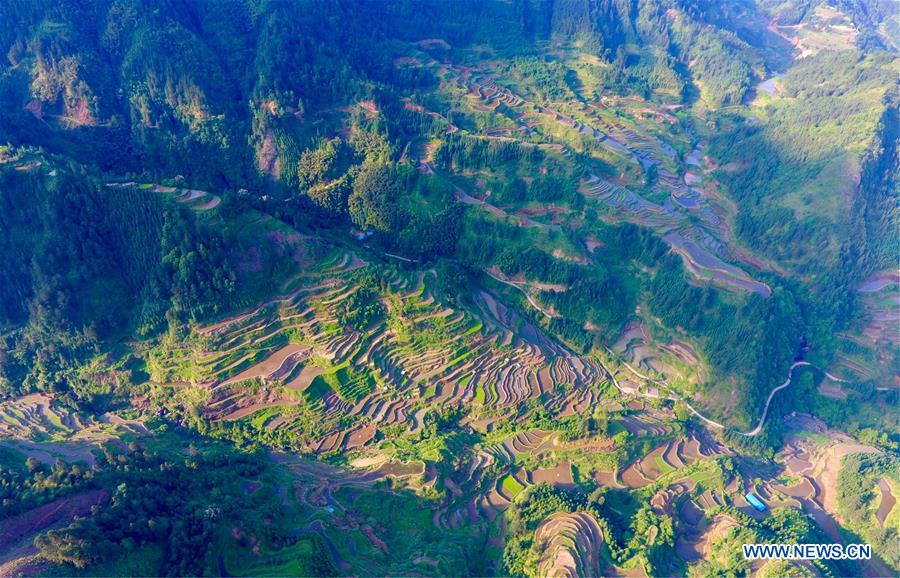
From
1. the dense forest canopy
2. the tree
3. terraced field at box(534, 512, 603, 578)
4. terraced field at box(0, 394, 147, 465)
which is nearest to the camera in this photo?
terraced field at box(534, 512, 603, 578)

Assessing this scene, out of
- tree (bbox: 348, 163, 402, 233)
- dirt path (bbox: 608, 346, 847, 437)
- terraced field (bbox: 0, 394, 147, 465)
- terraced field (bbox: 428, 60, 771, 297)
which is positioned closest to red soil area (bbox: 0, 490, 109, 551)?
terraced field (bbox: 0, 394, 147, 465)

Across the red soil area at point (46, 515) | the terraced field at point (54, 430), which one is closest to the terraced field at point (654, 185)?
the terraced field at point (54, 430)

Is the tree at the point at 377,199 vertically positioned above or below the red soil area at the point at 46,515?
above

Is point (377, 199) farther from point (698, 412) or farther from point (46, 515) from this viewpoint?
point (46, 515)

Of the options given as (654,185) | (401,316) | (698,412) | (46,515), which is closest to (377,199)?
(401,316)

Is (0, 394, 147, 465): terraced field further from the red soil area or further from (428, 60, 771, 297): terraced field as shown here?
(428, 60, 771, 297): terraced field

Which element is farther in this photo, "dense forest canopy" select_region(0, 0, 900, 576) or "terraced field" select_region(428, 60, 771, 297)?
"terraced field" select_region(428, 60, 771, 297)

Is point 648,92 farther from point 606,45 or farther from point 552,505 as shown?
point 552,505

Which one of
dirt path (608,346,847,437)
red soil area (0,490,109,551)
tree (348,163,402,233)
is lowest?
dirt path (608,346,847,437)

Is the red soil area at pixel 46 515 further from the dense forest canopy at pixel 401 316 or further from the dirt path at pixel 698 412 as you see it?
the dirt path at pixel 698 412

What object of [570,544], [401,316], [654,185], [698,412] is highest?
[654,185]

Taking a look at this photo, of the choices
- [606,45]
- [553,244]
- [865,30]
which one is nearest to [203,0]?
[553,244]
